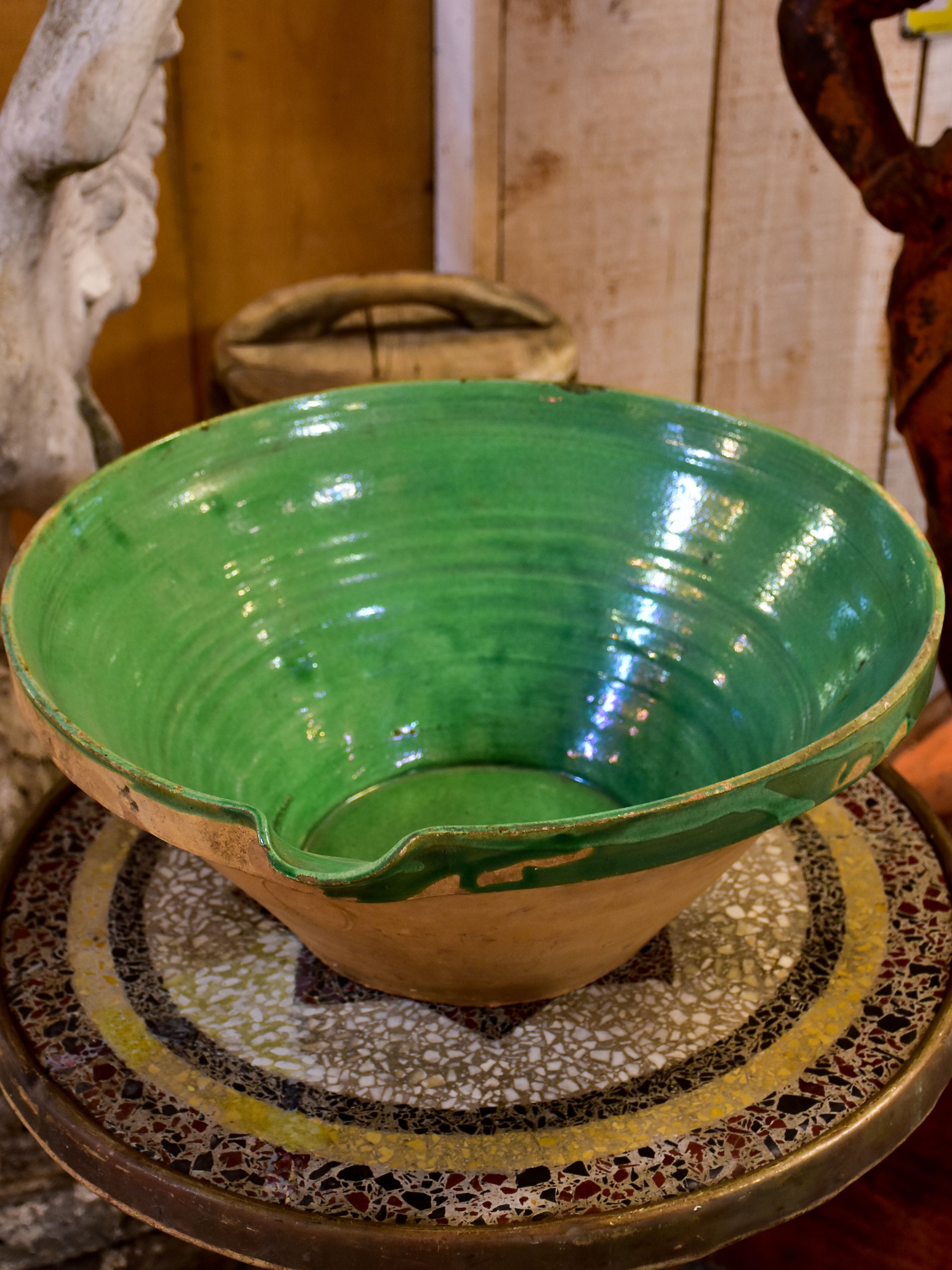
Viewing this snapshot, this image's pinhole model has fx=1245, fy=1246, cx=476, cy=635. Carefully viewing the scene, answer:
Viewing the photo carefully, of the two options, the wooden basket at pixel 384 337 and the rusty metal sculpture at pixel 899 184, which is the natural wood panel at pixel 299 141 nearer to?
the wooden basket at pixel 384 337

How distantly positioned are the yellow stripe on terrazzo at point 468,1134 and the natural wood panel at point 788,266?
32.7 inches

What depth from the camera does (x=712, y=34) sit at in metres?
1.22

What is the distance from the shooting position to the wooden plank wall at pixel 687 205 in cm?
119

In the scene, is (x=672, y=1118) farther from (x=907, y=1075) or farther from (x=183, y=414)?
(x=183, y=414)

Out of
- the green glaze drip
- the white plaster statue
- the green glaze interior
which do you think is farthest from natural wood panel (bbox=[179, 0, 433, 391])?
the green glaze drip

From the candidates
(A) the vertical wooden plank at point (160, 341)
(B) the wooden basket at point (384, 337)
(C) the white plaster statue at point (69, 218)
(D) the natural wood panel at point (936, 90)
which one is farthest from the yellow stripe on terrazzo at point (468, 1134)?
(D) the natural wood panel at point (936, 90)

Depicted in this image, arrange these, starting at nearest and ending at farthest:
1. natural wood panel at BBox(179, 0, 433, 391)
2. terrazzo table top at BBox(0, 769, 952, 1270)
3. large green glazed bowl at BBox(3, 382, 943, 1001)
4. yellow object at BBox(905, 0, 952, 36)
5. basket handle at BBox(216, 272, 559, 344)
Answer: terrazzo table top at BBox(0, 769, 952, 1270), large green glazed bowl at BBox(3, 382, 943, 1001), basket handle at BBox(216, 272, 559, 344), natural wood panel at BBox(179, 0, 433, 391), yellow object at BBox(905, 0, 952, 36)

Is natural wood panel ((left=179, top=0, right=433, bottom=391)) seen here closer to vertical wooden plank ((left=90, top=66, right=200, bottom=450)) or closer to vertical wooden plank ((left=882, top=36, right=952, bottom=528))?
vertical wooden plank ((left=90, top=66, right=200, bottom=450))

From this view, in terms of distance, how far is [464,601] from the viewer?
2.58 feet

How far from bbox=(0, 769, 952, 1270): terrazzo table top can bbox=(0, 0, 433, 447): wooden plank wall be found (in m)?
0.64

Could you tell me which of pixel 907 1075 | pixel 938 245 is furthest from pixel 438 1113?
pixel 938 245

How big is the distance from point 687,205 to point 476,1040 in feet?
3.18

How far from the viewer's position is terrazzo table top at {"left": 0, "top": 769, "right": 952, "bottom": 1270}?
51cm

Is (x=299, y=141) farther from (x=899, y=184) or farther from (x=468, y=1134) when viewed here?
(x=468, y=1134)
